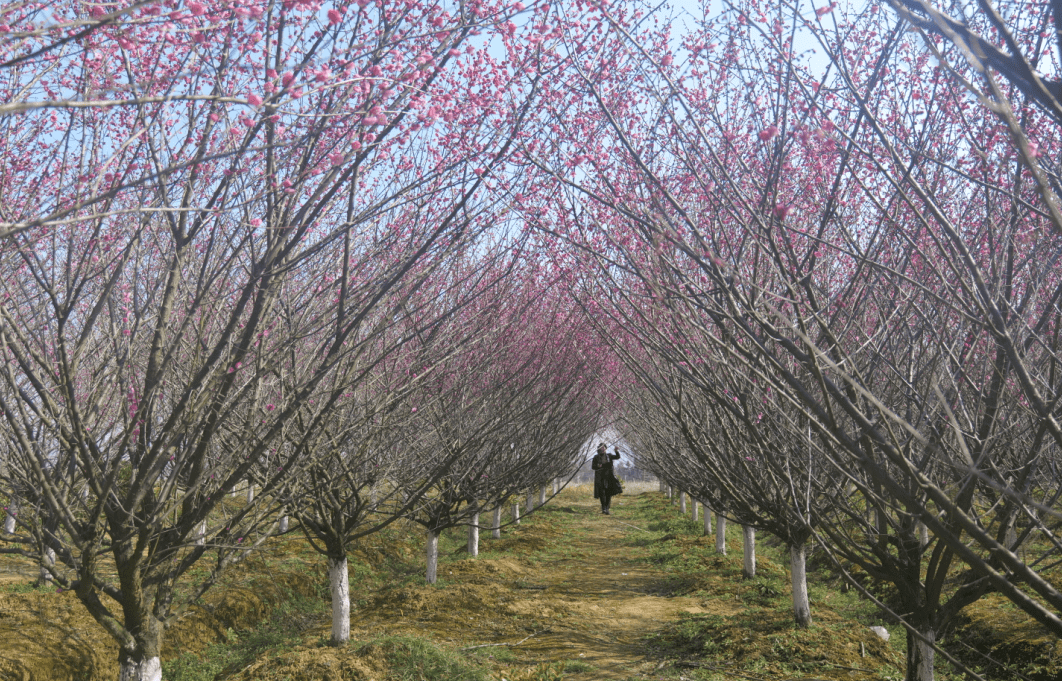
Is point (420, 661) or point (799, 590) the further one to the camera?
point (799, 590)

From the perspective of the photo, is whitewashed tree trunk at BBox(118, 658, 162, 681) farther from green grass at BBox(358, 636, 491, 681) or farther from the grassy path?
the grassy path

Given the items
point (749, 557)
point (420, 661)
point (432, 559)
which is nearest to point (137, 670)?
point (420, 661)

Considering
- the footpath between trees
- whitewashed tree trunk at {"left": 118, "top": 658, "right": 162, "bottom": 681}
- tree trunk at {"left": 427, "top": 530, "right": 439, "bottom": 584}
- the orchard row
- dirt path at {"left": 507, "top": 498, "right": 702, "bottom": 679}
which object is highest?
the orchard row

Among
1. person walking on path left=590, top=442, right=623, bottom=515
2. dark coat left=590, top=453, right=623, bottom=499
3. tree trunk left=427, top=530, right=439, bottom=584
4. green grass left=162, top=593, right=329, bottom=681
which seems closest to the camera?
green grass left=162, top=593, right=329, bottom=681

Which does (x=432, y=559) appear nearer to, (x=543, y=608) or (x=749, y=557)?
(x=543, y=608)

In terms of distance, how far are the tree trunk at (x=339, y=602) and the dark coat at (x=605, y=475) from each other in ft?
43.0

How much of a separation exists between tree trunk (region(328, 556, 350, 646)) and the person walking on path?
12.8 metres

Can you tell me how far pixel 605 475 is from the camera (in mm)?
22469

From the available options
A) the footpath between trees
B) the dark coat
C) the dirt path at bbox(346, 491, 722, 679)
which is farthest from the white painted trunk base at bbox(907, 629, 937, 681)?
the dark coat

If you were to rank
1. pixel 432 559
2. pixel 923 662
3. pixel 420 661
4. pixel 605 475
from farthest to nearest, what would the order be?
pixel 605 475
pixel 432 559
pixel 420 661
pixel 923 662

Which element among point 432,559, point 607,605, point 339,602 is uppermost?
point 339,602

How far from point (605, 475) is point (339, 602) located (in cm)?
1453

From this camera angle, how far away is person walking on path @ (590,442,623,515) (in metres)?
21.5

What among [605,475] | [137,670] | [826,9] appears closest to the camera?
[826,9]
